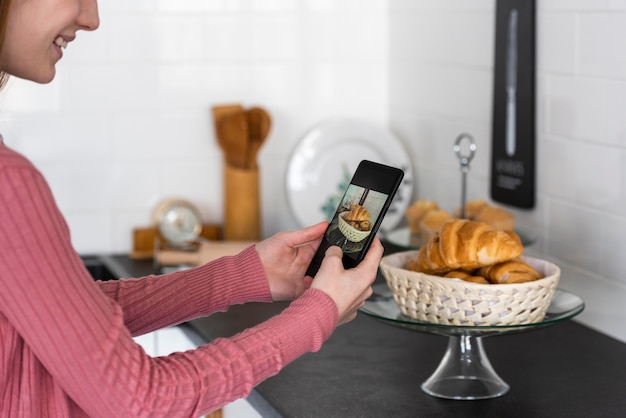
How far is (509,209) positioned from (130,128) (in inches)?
34.5

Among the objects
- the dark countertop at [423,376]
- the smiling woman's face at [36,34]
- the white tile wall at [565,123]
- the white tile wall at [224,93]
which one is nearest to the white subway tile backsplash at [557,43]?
the white tile wall at [565,123]

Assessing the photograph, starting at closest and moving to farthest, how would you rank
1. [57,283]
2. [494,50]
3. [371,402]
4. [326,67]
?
[57,283] → [371,402] → [494,50] → [326,67]

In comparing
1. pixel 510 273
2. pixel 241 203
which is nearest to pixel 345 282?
pixel 510 273

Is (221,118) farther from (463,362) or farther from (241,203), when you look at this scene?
(463,362)

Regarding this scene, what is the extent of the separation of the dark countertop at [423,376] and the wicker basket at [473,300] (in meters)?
0.12

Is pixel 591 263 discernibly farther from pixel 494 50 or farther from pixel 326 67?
pixel 326 67

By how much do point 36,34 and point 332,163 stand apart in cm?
145

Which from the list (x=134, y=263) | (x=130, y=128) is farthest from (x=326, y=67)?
(x=134, y=263)

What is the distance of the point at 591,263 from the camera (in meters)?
1.71

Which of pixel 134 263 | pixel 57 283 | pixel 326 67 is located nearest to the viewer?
pixel 57 283

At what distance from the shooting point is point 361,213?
116 cm

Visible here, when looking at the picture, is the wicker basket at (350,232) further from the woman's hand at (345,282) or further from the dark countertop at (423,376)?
the dark countertop at (423,376)

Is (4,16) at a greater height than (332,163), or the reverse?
(4,16)

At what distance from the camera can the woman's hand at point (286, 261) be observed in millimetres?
1217
